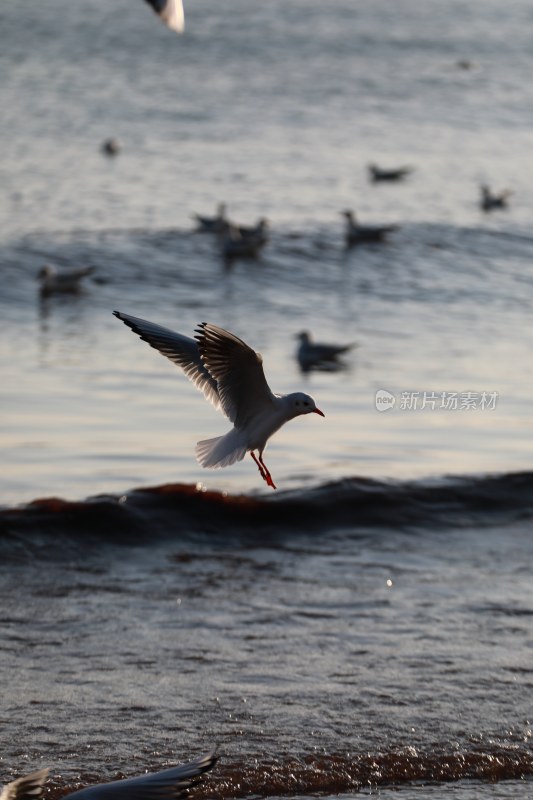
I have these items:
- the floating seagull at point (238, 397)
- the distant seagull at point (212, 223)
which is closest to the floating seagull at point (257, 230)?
the distant seagull at point (212, 223)

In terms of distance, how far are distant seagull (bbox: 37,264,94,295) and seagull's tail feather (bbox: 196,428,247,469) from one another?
986cm

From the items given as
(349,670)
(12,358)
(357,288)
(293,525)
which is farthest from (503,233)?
(349,670)

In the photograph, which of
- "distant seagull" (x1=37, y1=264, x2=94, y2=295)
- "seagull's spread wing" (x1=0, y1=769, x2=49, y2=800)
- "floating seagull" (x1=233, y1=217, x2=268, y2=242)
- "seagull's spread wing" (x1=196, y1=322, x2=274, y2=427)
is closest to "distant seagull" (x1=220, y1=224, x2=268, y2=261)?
"floating seagull" (x1=233, y1=217, x2=268, y2=242)

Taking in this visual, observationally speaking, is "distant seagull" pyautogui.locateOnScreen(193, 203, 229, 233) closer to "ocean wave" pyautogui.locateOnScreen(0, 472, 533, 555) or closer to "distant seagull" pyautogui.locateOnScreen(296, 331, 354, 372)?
"distant seagull" pyautogui.locateOnScreen(296, 331, 354, 372)

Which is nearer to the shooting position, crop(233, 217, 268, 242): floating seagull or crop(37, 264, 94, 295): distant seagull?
Result: crop(37, 264, 94, 295): distant seagull

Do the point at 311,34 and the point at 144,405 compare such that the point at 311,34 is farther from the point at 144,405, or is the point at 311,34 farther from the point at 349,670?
the point at 349,670

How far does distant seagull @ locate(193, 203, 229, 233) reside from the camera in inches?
754

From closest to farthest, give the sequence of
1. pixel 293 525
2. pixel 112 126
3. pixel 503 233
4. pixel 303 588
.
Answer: pixel 303 588, pixel 293 525, pixel 503 233, pixel 112 126

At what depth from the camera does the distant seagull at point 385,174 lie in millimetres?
24000

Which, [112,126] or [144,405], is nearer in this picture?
[144,405]

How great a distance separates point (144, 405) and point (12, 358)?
216 cm

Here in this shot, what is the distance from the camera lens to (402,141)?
2845 cm

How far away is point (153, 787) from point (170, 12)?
114 inches

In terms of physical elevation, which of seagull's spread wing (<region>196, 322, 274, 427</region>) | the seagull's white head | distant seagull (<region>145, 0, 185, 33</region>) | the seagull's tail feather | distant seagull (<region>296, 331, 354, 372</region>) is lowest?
the seagull's tail feather
